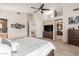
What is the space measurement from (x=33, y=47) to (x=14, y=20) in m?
0.60

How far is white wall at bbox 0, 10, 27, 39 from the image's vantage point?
7.18 feet

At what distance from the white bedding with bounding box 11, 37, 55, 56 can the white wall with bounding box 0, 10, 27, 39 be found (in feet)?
0.39

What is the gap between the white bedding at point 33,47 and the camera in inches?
79.7

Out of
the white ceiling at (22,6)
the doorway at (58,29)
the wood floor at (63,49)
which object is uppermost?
the white ceiling at (22,6)

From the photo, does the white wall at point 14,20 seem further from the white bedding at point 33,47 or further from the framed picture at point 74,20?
the framed picture at point 74,20

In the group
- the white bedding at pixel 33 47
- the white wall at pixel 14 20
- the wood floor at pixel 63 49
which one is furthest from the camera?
the wood floor at pixel 63 49

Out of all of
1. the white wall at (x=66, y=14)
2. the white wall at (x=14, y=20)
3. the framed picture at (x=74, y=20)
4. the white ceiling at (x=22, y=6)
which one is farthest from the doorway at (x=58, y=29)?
the white wall at (x=14, y=20)

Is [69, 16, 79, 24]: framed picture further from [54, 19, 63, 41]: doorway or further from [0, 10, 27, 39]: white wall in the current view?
[0, 10, 27, 39]: white wall

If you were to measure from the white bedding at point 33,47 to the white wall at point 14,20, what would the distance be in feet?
0.39

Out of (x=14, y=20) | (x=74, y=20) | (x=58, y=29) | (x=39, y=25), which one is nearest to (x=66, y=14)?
(x=74, y=20)

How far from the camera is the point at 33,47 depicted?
7.11ft

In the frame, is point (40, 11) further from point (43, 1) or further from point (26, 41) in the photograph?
point (26, 41)

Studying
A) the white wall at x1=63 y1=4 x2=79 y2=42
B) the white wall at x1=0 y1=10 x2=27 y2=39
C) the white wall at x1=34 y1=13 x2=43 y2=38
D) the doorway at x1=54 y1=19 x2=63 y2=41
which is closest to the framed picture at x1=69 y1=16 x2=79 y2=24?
the white wall at x1=63 y1=4 x2=79 y2=42

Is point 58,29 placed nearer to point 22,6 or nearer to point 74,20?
point 74,20
